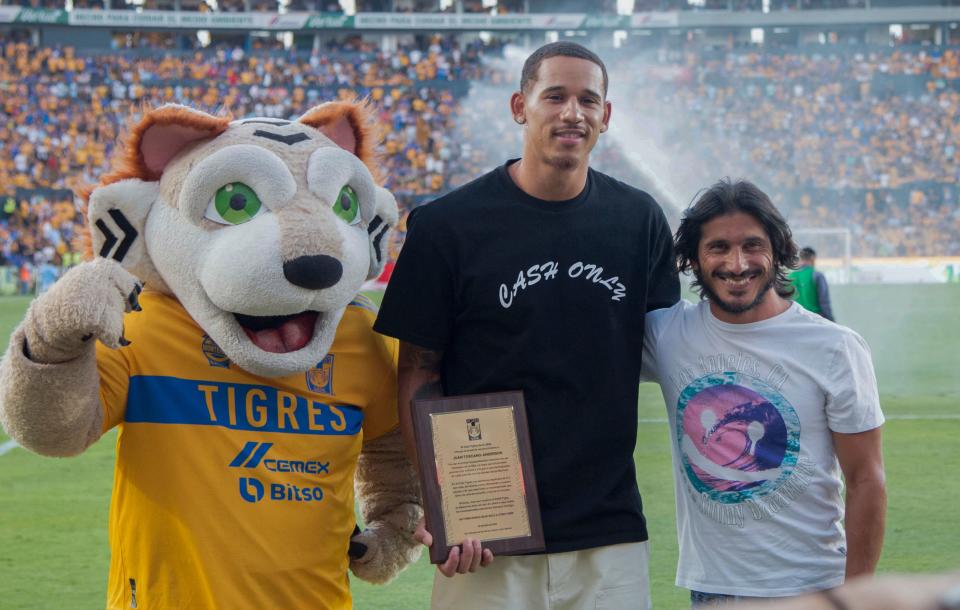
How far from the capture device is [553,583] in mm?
3016

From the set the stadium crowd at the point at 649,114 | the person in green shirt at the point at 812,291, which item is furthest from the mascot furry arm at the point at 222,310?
the stadium crowd at the point at 649,114

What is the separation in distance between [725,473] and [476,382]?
0.67m

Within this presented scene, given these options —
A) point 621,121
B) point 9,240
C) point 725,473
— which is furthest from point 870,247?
point 725,473

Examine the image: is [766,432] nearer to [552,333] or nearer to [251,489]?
[552,333]

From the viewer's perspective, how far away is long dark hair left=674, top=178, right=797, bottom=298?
2.98 metres

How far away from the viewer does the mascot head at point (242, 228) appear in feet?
9.03

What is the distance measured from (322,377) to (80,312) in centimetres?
69

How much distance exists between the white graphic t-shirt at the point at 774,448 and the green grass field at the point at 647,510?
2.16 meters

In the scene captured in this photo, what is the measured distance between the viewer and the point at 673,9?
38.0 metres

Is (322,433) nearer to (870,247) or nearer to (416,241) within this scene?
(416,241)

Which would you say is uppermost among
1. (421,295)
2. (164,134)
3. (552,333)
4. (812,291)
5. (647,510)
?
(812,291)

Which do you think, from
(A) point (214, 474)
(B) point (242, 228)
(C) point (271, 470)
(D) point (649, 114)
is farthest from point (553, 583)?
(D) point (649, 114)

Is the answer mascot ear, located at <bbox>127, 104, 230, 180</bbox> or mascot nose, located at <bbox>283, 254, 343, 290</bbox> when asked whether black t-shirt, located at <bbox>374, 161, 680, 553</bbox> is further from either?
mascot ear, located at <bbox>127, 104, 230, 180</bbox>

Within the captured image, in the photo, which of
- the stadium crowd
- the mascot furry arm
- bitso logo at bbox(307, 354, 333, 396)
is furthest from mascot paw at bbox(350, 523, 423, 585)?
the stadium crowd
